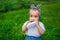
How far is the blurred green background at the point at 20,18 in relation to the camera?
734cm

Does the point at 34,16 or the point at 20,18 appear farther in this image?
the point at 20,18

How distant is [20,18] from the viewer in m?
8.24

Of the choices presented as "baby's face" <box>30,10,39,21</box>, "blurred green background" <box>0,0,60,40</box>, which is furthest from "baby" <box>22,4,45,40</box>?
"blurred green background" <box>0,0,60,40</box>

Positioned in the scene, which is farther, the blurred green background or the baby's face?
the blurred green background

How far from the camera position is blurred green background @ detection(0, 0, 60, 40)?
7340 mm

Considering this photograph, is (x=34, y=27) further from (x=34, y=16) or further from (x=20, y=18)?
(x=20, y=18)

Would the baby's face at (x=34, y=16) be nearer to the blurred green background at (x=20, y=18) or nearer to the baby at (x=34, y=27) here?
the baby at (x=34, y=27)

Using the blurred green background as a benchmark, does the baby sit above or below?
above

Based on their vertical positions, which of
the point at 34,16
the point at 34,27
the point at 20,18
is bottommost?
the point at 20,18

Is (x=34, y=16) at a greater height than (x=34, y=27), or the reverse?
(x=34, y=16)

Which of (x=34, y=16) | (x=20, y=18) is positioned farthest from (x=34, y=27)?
(x=20, y=18)

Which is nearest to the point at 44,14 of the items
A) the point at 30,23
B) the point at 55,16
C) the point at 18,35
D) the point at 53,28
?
the point at 55,16

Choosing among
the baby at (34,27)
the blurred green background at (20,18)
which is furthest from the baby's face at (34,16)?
the blurred green background at (20,18)

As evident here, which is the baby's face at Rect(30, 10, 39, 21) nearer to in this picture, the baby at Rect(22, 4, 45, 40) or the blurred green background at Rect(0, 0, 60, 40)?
the baby at Rect(22, 4, 45, 40)
